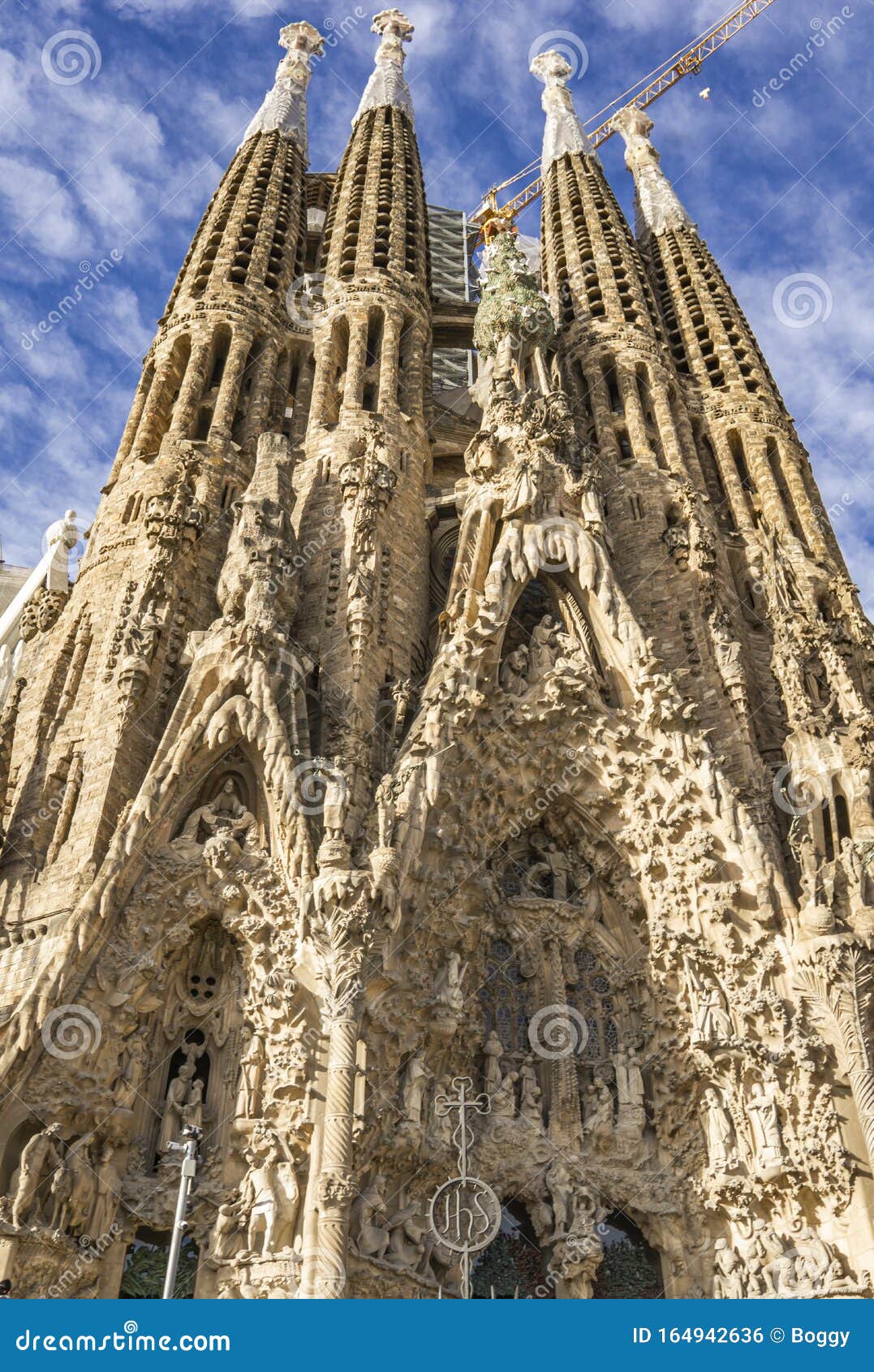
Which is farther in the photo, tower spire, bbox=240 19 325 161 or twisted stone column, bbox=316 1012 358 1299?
tower spire, bbox=240 19 325 161

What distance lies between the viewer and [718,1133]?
45.0 feet

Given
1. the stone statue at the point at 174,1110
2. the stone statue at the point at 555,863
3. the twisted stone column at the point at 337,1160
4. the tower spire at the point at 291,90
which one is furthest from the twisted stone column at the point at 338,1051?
the tower spire at the point at 291,90

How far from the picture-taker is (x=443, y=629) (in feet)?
56.2

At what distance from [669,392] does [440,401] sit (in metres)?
5.24

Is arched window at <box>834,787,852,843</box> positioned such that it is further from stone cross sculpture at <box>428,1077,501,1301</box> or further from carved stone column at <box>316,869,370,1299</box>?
carved stone column at <box>316,869,370,1299</box>

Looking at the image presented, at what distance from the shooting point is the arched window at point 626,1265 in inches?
537

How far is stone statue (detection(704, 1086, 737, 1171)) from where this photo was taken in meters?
13.5

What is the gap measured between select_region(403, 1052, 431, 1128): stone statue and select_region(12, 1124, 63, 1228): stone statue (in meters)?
3.64

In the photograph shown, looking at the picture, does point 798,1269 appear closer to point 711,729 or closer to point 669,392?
point 711,729

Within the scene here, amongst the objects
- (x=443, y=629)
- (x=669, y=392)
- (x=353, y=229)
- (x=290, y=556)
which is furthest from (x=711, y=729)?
(x=353, y=229)

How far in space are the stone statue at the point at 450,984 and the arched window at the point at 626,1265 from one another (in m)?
3.07

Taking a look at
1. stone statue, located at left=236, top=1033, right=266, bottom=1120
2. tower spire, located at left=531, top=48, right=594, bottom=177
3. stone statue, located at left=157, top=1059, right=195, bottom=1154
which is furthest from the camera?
tower spire, located at left=531, top=48, right=594, bottom=177

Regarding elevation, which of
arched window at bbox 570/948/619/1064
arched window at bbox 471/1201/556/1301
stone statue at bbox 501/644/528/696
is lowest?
arched window at bbox 471/1201/556/1301

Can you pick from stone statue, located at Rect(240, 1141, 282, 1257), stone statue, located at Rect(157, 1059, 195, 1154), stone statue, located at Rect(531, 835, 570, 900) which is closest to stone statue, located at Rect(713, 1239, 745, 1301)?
stone statue, located at Rect(531, 835, 570, 900)
